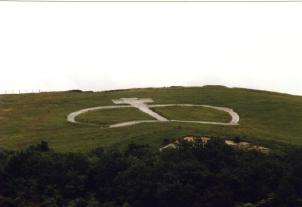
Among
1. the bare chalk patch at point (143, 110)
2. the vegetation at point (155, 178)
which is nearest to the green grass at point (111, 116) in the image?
the bare chalk patch at point (143, 110)

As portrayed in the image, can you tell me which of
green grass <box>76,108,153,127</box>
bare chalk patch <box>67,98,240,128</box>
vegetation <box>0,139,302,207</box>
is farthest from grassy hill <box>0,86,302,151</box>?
vegetation <box>0,139,302,207</box>

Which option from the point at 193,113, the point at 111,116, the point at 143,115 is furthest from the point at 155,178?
the point at 193,113

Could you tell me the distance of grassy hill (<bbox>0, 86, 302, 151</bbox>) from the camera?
320 feet

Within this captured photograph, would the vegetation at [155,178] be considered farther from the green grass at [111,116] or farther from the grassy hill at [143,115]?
the green grass at [111,116]

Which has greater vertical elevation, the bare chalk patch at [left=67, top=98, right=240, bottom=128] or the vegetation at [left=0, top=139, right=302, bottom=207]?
the bare chalk patch at [left=67, top=98, right=240, bottom=128]

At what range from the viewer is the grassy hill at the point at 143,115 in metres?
97.6

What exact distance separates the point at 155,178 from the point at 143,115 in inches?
1319

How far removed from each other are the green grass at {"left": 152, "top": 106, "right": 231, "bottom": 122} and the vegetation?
72.0 ft

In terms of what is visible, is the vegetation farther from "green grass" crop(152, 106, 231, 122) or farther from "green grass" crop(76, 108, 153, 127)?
"green grass" crop(152, 106, 231, 122)

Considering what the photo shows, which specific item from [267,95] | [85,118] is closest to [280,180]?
[85,118]

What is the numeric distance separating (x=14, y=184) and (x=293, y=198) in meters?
28.5

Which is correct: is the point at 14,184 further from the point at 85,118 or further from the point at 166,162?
the point at 85,118

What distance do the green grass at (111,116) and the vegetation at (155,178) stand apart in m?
19.5

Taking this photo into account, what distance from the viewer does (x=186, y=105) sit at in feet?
396
